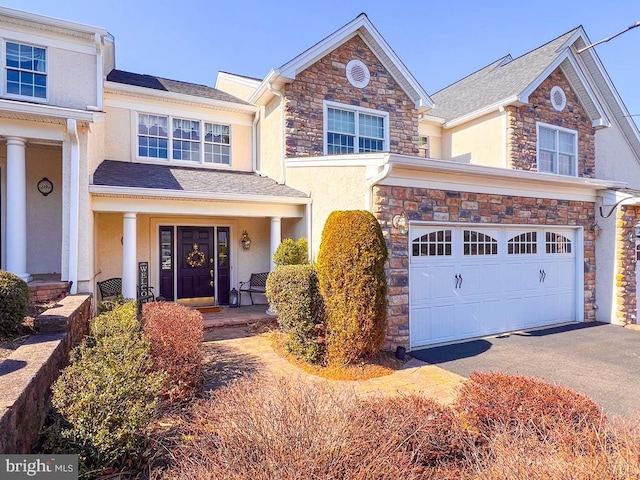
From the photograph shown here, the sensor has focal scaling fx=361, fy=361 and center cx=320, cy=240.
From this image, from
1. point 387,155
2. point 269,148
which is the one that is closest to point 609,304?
point 387,155

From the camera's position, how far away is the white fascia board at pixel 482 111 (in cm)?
1136

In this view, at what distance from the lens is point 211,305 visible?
428 inches

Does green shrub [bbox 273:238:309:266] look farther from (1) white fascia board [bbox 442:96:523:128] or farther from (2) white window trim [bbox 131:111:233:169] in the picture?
(1) white fascia board [bbox 442:96:523:128]

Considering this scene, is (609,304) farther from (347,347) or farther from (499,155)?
(347,347)

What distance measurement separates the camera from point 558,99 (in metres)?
12.4

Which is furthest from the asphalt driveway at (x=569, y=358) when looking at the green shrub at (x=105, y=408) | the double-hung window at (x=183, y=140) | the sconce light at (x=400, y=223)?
the double-hung window at (x=183, y=140)

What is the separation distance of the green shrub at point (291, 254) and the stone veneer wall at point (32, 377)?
4.19 metres

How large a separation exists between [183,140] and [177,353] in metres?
8.13

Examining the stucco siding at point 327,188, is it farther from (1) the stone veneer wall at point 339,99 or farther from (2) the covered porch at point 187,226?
(1) the stone veneer wall at point 339,99

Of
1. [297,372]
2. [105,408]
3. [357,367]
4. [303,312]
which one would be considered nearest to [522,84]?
[303,312]

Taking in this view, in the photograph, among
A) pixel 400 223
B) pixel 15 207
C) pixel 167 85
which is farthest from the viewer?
pixel 167 85

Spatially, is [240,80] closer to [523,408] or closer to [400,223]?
[400,223]

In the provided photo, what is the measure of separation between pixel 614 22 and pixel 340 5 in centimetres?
817

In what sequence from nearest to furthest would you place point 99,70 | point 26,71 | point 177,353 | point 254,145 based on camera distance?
point 177,353, point 26,71, point 99,70, point 254,145
